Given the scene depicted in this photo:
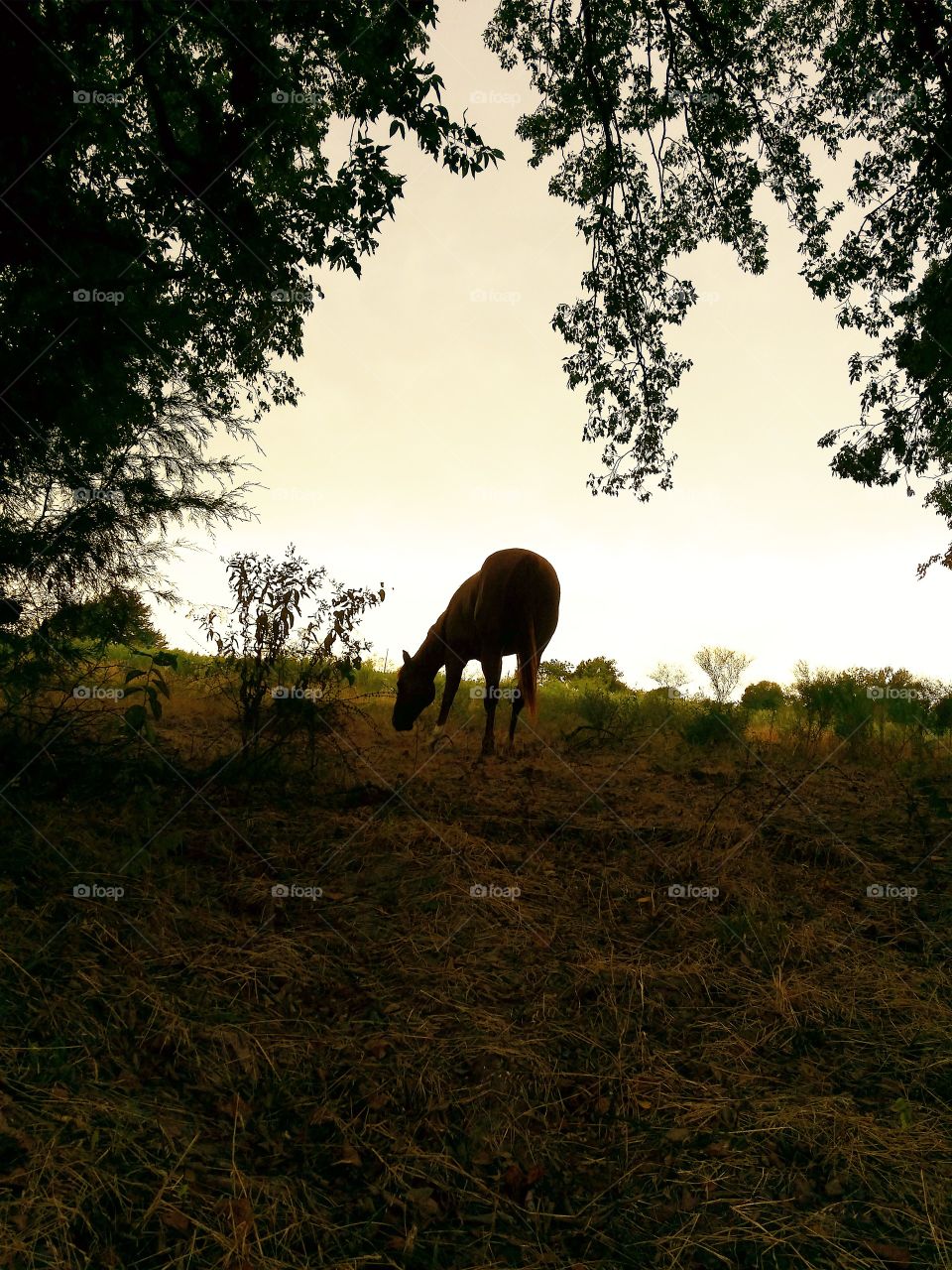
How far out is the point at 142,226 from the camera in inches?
226

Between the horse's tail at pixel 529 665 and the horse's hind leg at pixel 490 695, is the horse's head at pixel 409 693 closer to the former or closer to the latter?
the horse's hind leg at pixel 490 695

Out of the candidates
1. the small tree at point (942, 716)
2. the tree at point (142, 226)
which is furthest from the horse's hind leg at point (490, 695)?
the small tree at point (942, 716)

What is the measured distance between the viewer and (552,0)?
872 centimetres

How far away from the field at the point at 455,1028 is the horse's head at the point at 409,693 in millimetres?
3634

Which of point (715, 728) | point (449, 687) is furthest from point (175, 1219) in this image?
point (715, 728)

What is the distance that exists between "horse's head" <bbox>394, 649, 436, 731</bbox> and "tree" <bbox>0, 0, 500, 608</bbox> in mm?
3843

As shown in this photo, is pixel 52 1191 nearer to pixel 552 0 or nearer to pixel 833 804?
pixel 833 804

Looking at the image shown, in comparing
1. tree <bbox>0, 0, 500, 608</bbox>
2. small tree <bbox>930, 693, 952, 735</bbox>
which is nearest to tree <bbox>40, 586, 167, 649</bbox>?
tree <bbox>0, 0, 500, 608</bbox>

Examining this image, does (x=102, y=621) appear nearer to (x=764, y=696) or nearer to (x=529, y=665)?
(x=529, y=665)

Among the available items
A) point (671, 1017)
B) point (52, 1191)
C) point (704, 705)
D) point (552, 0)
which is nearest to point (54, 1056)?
point (52, 1191)

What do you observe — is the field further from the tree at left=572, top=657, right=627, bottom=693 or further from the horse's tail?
the tree at left=572, top=657, right=627, bottom=693

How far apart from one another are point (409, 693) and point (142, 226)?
17.8ft

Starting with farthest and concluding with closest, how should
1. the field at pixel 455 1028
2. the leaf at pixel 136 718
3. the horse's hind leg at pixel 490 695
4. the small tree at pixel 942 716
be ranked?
the small tree at pixel 942 716 → the horse's hind leg at pixel 490 695 → the leaf at pixel 136 718 → the field at pixel 455 1028

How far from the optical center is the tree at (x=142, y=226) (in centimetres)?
456
